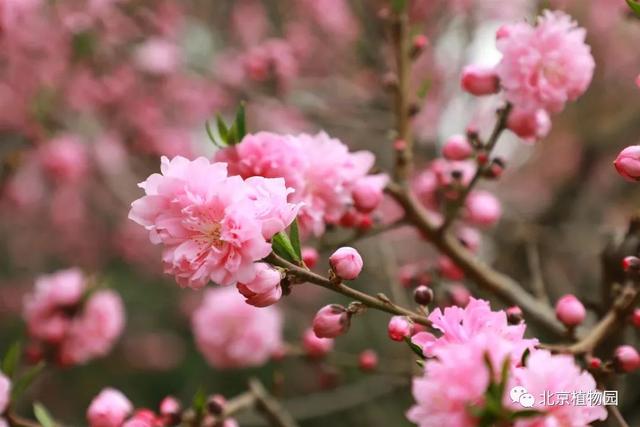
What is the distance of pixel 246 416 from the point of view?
1490 millimetres

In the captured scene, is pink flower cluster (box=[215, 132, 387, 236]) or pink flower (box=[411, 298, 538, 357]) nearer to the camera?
pink flower (box=[411, 298, 538, 357])

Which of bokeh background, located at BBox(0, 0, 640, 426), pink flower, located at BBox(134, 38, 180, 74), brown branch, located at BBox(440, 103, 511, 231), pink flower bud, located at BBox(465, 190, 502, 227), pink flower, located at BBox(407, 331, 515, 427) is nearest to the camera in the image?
pink flower, located at BBox(407, 331, 515, 427)

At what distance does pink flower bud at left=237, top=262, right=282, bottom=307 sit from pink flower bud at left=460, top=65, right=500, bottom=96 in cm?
53

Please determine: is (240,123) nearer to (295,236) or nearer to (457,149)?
(295,236)

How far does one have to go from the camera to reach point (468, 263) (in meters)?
1.23

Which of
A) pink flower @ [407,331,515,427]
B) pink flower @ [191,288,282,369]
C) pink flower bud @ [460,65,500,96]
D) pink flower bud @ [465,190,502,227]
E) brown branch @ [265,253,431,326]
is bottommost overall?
pink flower @ [407,331,515,427]

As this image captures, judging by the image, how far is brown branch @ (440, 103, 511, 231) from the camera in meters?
1.12

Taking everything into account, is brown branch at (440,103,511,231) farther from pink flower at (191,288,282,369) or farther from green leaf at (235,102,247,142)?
pink flower at (191,288,282,369)

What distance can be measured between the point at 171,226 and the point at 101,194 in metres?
2.96

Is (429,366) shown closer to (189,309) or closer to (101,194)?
(189,309)

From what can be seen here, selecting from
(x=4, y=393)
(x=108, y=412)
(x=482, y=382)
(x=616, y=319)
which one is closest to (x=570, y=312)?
(x=616, y=319)

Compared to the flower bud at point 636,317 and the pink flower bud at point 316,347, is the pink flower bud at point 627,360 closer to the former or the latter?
the flower bud at point 636,317

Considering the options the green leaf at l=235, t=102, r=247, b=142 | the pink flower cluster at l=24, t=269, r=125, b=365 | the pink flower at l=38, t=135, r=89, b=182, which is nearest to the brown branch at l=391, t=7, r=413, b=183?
the green leaf at l=235, t=102, r=247, b=142

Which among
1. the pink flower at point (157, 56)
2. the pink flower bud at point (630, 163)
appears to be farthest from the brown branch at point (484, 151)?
the pink flower at point (157, 56)
